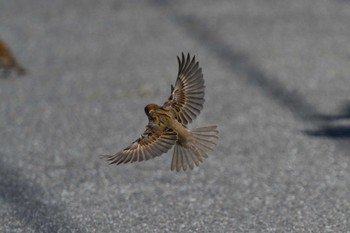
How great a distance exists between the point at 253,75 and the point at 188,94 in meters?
3.78

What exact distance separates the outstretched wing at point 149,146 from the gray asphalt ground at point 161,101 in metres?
0.75

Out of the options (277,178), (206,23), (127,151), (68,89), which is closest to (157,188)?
(277,178)

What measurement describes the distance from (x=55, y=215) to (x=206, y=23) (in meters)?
5.44

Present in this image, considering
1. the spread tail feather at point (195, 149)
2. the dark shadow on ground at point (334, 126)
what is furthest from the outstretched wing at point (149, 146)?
A: the dark shadow on ground at point (334, 126)

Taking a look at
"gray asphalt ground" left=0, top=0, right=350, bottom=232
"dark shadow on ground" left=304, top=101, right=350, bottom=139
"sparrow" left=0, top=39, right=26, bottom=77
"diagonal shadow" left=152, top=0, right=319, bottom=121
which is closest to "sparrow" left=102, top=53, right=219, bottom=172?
"gray asphalt ground" left=0, top=0, right=350, bottom=232

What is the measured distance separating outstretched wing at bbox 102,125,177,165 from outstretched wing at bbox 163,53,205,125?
0.76 feet

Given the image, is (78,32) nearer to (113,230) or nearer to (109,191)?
(109,191)

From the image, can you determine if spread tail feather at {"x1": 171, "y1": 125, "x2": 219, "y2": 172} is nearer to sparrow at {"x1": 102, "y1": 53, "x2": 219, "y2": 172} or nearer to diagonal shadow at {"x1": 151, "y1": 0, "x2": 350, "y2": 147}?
sparrow at {"x1": 102, "y1": 53, "x2": 219, "y2": 172}

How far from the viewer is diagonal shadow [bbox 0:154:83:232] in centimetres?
544

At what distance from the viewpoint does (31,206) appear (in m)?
5.81

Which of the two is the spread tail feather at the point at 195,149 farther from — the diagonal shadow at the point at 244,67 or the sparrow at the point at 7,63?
the sparrow at the point at 7,63

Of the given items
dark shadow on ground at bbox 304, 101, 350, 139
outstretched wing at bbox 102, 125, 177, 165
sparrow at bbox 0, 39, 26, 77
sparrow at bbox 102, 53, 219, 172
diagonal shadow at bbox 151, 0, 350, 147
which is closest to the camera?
outstretched wing at bbox 102, 125, 177, 165

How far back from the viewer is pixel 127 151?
4.74 m

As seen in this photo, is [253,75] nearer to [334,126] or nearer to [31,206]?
[334,126]
